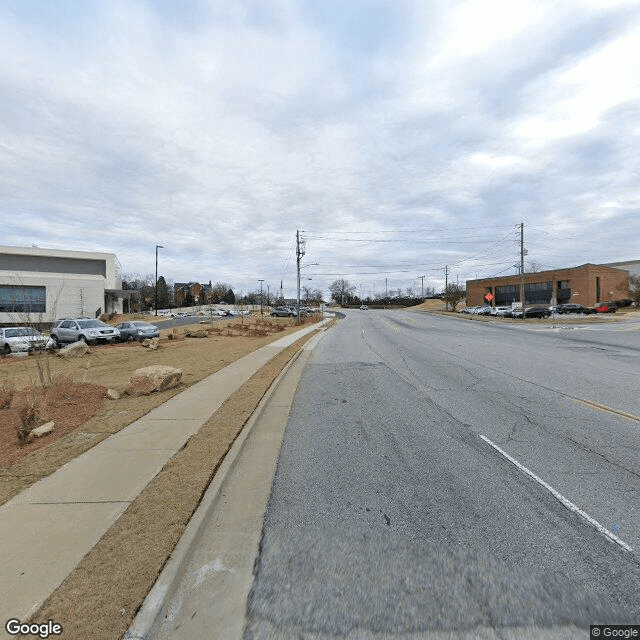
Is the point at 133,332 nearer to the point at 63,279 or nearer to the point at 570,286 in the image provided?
the point at 63,279

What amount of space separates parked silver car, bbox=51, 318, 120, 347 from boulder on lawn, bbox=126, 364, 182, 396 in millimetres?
19402

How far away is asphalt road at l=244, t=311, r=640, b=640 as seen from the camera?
2705 millimetres

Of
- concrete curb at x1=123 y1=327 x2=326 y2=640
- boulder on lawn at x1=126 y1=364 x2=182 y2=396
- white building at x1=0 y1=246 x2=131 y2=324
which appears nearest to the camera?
concrete curb at x1=123 y1=327 x2=326 y2=640

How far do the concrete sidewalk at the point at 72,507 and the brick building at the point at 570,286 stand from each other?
7797 cm

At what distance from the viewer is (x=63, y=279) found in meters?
50.6

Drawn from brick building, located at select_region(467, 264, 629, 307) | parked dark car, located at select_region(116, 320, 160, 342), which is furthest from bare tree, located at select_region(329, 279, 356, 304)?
parked dark car, located at select_region(116, 320, 160, 342)

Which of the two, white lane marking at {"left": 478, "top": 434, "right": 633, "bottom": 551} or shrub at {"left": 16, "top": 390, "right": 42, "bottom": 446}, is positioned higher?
shrub at {"left": 16, "top": 390, "right": 42, "bottom": 446}

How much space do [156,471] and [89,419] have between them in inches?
139

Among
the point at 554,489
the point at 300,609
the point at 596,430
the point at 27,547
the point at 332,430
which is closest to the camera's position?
the point at 300,609

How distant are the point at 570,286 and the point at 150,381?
3617 inches

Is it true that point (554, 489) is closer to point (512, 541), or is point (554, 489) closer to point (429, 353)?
point (512, 541)

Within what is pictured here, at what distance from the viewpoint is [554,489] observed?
A: 4422 mm

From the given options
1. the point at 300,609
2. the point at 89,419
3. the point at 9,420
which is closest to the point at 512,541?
the point at 300,609

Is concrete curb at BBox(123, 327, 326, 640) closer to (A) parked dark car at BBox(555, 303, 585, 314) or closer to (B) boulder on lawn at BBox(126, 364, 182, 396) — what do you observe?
(B) boulder on lawn at BBox(126, 364, 182, 396)
